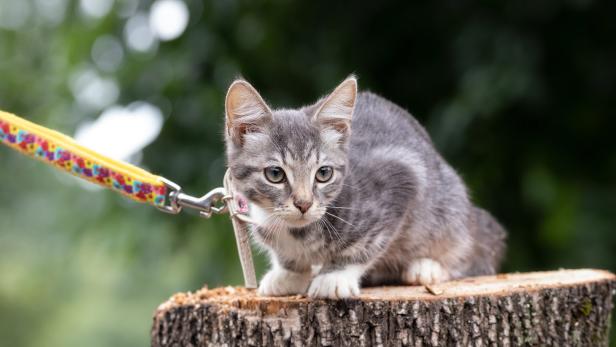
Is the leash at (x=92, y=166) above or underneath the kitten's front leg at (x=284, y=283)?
above

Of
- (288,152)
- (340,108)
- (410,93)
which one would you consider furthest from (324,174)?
(410,93)

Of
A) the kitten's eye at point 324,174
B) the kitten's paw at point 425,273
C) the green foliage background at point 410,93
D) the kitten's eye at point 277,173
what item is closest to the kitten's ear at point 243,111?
the kitten's eye at point 277,173

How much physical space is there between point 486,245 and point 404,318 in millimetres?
1378

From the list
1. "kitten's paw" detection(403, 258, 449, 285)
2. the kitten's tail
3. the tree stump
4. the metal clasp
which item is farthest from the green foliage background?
the metal clasp

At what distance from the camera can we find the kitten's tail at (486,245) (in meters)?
3.96

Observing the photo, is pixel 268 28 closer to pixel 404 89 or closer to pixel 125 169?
pixel 404 89

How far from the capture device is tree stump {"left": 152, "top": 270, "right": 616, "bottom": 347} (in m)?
2.83

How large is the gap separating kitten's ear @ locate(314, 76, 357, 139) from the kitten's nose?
0.41 metres

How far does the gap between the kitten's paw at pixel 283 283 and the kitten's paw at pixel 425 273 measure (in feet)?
1.78

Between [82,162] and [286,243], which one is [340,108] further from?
[82,162]

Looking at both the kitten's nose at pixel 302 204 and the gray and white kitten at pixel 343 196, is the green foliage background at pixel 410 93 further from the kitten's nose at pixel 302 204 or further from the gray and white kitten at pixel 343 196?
the kitten's nose at pixel 302 204

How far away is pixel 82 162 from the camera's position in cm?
290

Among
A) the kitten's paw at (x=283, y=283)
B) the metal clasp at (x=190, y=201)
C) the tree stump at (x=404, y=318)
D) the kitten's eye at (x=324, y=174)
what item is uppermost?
the kitten's eye at (x=324, y=174)

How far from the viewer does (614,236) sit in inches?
189
